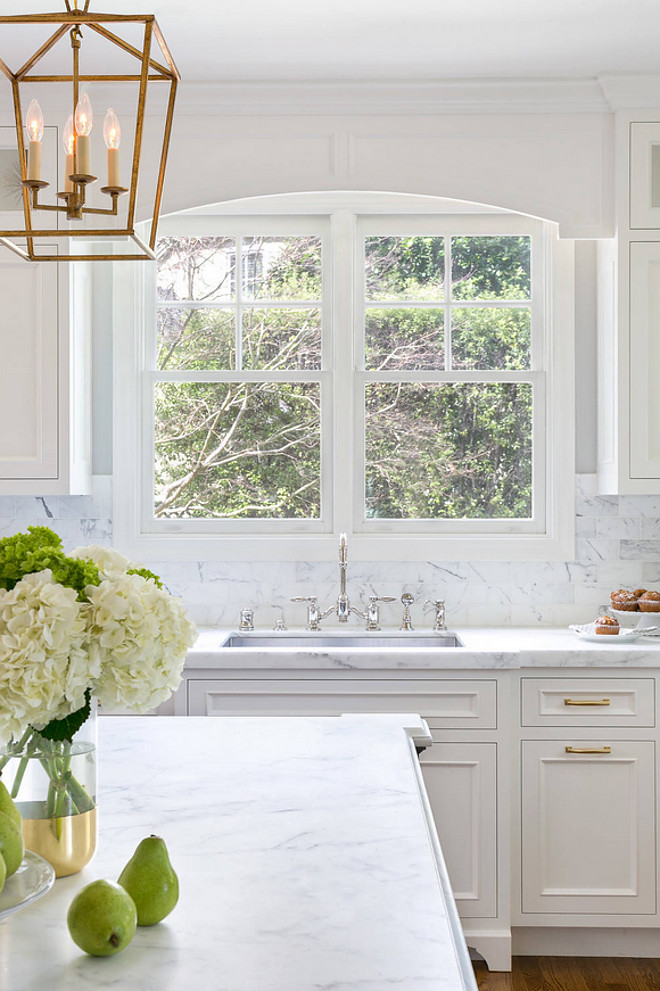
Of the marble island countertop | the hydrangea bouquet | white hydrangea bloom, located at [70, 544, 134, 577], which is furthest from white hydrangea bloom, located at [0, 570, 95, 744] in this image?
the marble island countertop

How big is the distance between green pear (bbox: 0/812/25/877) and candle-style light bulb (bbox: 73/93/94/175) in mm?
856

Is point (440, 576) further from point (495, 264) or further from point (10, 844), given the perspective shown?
point (10, 844)

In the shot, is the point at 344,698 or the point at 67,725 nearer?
the point at 67,725

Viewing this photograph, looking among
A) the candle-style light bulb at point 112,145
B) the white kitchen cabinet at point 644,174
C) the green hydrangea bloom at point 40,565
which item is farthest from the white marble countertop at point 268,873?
the white kitchen cabinet at point 644,174

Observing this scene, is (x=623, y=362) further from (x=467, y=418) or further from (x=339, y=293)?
(x=339, y=293)

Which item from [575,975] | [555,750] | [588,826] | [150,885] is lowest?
[575,975]

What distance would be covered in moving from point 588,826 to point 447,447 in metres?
1.49

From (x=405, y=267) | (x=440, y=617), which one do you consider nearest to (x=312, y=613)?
(x=440, y=617)

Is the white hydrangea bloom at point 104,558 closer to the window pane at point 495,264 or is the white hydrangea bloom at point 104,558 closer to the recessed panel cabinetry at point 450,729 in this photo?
the recessed panel cabinetry at point 450,729

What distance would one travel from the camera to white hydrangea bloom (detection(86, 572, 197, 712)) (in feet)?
3.62

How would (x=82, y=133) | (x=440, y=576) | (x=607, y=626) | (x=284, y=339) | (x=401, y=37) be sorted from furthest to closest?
(x=284, y=339), (x=440, y=576), (x=607, y=626), (x=401, y=37), (x=82, y=133)

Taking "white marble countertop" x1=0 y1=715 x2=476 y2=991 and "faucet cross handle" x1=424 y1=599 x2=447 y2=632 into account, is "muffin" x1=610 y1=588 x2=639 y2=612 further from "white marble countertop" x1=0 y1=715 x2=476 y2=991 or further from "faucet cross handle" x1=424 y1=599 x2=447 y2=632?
"white marble countertop" x1=0 y1=715 x2=476 y2=991

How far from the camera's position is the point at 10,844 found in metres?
1.04

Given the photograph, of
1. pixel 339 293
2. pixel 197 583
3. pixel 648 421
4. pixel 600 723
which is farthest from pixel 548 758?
pixel 339 293
